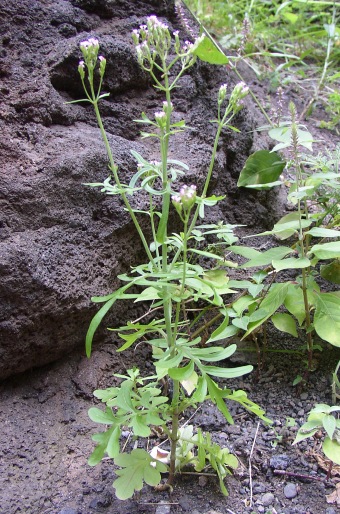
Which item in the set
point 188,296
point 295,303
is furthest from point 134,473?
point 295,303

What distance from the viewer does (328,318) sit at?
146 cm

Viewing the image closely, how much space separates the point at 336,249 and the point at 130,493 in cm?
84

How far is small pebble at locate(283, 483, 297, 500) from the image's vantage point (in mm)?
1327

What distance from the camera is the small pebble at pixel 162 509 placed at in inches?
49.4

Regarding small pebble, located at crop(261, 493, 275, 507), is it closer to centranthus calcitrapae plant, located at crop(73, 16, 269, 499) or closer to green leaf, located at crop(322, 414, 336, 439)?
centranthus calcitrapae plant, located at crop(73, 16, 269, 499)

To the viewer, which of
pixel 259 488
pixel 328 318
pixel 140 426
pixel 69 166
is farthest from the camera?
pixel 69 166

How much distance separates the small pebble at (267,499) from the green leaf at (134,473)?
30 centimetres

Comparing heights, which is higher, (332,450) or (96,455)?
(96,455)

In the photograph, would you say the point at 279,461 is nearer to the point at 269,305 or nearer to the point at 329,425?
the point at 329,425

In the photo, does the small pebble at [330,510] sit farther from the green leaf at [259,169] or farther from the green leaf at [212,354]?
the green leaf at [259,169]

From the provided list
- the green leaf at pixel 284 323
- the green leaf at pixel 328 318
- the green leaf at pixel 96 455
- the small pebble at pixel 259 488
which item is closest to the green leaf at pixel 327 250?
the green leaf at pixel 328 318

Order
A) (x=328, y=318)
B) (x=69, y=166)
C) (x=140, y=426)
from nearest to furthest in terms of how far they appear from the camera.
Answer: (x=140, y=426) < (x=328, y=318) < (x=69, y=166)

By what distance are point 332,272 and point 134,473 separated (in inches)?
37.7

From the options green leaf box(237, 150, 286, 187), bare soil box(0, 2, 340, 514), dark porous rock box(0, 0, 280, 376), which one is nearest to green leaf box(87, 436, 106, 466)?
bare soil box(0, 2, 340, 514)
